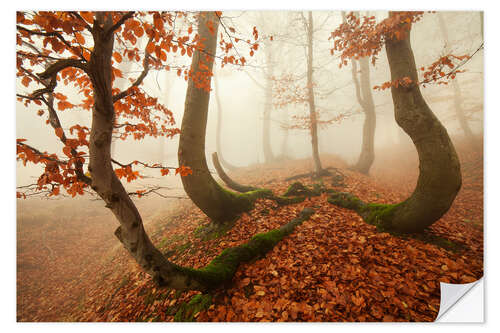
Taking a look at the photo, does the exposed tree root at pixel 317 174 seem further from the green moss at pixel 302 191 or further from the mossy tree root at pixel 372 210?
the mossy tree root at pixel 372 210

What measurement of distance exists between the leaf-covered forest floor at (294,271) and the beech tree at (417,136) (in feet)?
1.06

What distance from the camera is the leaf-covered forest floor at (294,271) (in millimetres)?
1758

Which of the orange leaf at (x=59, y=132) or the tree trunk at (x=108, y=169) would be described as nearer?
the tree trunk at (x=108, y=169)

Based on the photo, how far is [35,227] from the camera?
174 inches

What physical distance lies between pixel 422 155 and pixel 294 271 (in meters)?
2.17

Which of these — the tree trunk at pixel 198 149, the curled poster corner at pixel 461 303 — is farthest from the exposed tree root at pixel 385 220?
the tree trunk at pixel 198 149

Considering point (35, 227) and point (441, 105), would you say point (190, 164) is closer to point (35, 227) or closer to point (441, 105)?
point (35, 227)

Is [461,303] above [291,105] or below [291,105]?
below

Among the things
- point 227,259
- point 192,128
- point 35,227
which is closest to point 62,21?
point 192,128

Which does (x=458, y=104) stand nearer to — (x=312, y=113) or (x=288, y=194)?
(x=312, y=113)

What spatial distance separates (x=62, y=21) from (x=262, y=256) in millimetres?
3166

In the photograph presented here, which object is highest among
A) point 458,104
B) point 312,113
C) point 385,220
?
point 458,104

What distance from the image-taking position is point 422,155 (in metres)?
2.30

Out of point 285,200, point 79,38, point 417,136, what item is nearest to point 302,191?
point 285,200
